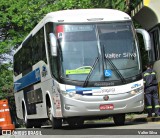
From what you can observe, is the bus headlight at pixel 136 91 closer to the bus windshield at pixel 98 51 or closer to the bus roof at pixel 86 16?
the bus windshield at pixel 98 51

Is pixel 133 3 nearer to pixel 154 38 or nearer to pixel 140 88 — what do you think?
pixel 154 38

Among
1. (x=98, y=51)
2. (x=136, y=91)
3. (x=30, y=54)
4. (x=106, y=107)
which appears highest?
(x=30, y=54)

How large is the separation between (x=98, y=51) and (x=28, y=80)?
20.0ft

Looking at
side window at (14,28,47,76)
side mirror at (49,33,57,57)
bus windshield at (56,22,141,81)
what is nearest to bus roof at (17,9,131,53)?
bus windshield at (56,22,141,81)

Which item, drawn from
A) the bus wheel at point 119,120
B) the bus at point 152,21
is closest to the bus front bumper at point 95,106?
the bus wheel at point 119,120

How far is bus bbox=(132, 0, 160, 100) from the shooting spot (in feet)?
58.3

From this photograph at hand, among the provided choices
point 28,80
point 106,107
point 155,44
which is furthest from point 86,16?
point 28,80

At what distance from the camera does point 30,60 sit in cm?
1880

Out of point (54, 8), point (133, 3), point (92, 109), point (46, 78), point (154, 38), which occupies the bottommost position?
point (92, 109)

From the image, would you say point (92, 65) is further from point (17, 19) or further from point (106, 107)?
point (17, 19)

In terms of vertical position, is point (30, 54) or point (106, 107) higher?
point (30, 54)

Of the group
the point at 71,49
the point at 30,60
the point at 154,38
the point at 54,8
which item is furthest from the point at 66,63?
the point at 54,8

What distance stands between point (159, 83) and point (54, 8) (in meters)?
16.0

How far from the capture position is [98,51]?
14.2m
